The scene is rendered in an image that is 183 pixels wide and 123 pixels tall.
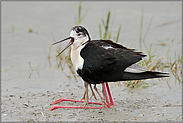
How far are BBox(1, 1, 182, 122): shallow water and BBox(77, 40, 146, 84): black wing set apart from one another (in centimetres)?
56

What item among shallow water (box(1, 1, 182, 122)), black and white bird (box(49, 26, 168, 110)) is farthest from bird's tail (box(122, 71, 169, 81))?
shallow water (box(1, 1, 182, 122))

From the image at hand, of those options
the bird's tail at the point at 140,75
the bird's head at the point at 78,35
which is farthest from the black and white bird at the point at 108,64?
the bird's head at the point at 78,35

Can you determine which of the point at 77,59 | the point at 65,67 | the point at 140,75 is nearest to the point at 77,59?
the point at 77,59

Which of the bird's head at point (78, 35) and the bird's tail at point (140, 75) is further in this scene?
the bird's head at point (78, 35)

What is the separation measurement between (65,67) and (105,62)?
2.34 meters

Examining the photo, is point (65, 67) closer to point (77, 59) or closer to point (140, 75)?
point (77, 59)

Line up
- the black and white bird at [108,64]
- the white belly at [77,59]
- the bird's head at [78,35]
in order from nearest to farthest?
the black and white bird at [108,64], the white belly at [77,59], the bird's head at [78,35]

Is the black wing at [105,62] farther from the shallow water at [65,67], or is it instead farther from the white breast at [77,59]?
the shallow water at [65,67]

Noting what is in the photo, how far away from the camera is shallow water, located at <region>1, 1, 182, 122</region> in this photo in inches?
203

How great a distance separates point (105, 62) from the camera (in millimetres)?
5086

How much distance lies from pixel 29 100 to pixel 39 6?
572cm

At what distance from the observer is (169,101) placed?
5.68 m

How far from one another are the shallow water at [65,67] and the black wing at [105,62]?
1.85 feet

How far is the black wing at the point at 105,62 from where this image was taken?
5.09 metres
